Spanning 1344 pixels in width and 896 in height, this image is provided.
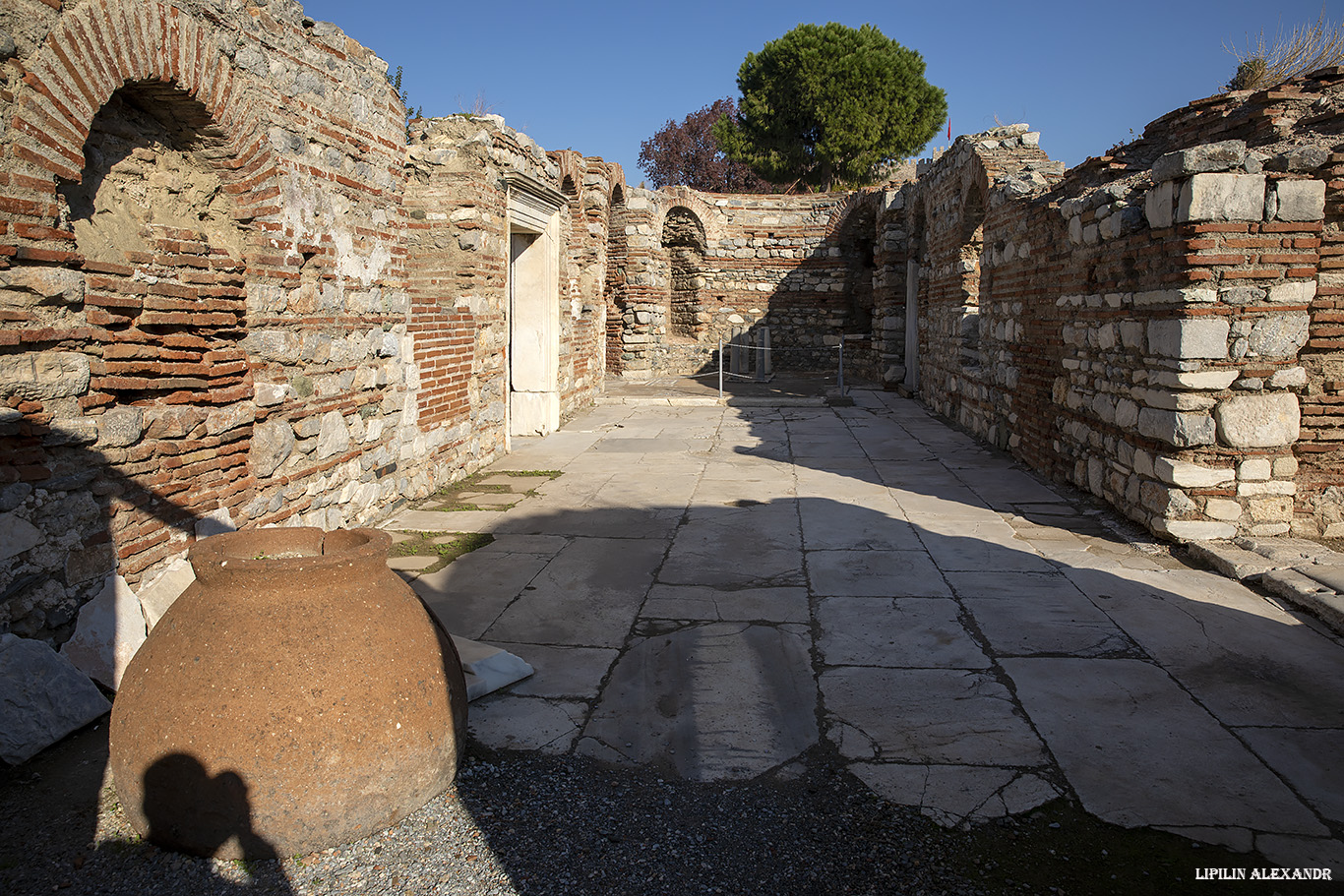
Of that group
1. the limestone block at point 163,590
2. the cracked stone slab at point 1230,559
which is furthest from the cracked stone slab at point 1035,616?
the limestone block at point 163,590

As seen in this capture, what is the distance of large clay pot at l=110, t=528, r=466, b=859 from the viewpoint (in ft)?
7.39

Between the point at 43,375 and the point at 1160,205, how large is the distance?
19.4 ft

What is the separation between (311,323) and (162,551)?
5.88 feet

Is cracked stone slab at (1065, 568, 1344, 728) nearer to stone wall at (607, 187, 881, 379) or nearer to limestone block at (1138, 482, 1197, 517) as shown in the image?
limestone block at (1138, 482, 1197, 517)

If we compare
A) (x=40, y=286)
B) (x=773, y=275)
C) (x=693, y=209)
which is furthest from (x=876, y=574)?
(x=773, y=275)

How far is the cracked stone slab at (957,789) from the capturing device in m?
2.59

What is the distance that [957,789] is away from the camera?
271cm

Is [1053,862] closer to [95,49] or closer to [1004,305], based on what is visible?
[95,49]

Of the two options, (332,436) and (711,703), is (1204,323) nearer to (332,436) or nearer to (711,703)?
(711,703)

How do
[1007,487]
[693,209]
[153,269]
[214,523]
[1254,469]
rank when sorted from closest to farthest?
[153,269] → [214,523] → [1254,469] → [1007,487] → [693,209]

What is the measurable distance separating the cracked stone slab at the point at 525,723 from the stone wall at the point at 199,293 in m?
1.70

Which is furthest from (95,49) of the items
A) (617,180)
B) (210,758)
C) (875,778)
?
(617,180)

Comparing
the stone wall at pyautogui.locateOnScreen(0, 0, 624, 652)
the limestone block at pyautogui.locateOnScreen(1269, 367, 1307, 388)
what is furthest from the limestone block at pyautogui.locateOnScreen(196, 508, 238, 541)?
the limestone block at pyautogui.locateOnScreen(1269, 367, 1307, 388)

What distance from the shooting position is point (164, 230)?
4.00m
